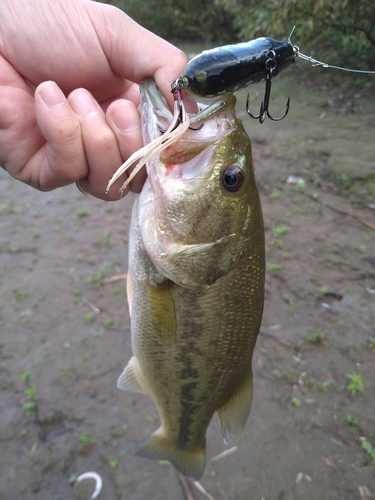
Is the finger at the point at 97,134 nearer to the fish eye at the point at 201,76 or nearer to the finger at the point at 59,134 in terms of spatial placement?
the finger at the point at 59,134

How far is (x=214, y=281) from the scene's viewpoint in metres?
1.48

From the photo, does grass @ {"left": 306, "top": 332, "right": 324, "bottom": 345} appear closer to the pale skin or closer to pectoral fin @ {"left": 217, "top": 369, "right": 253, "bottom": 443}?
pectoral fin @ {"left": 217, "top": 369, "right": 253, "bottom": 443}

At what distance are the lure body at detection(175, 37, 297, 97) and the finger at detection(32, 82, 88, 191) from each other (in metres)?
0.50

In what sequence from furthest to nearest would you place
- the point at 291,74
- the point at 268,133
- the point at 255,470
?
the point at 291,74
the point at 268,133
the point at 255,470

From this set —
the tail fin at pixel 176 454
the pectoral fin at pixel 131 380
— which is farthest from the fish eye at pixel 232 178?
the tail fin at pixel 176 454

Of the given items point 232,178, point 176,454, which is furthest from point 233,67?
point 176,454

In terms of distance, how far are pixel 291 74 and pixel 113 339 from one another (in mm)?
7415

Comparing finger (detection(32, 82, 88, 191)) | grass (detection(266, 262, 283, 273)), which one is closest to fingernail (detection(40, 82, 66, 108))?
finger (detection(32, 82, 88, 191))

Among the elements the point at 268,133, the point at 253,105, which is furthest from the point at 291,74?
the point at 268,133

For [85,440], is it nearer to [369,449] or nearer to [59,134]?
[369,449]

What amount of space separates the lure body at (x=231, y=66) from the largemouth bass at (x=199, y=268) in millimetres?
134

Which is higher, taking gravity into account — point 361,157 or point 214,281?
point 214,281

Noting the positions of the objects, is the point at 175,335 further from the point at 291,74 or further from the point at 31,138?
the point at 291,74

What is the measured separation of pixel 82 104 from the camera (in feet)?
4.79
